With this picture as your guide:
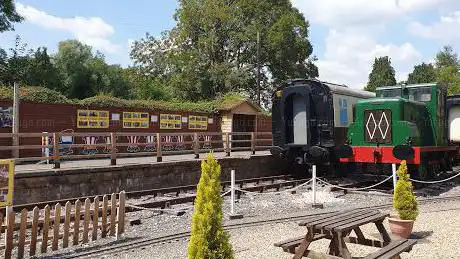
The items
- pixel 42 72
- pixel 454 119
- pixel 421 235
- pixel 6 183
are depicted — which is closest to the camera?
pixel 421 235

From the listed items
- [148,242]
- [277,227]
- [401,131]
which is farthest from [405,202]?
[401,131]

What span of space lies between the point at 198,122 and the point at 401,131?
11.4 meters

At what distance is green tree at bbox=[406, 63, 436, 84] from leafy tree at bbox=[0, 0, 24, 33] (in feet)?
173

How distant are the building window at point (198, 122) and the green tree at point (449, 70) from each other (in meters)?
25.4

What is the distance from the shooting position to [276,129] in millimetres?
17125

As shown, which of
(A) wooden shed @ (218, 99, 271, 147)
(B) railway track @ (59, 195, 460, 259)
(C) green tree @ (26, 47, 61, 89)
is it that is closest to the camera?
(B) railway track @ (59, 195, 460, 259)

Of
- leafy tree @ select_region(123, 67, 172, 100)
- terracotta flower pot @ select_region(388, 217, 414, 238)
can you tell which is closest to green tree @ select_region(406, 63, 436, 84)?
Answer: leafy tree @ select_region(123, 67, 172, 100)

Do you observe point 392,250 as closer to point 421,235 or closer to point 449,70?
point 421,235

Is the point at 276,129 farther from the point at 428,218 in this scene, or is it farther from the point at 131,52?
the point at 131,52

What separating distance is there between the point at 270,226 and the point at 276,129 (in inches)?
326

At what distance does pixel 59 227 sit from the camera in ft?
26.8

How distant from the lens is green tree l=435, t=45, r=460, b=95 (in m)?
52.2

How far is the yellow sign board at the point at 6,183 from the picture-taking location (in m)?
8.30

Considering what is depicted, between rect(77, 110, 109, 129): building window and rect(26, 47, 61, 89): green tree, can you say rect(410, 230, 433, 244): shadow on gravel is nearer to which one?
rect(77, 110, 109, 129): building window
